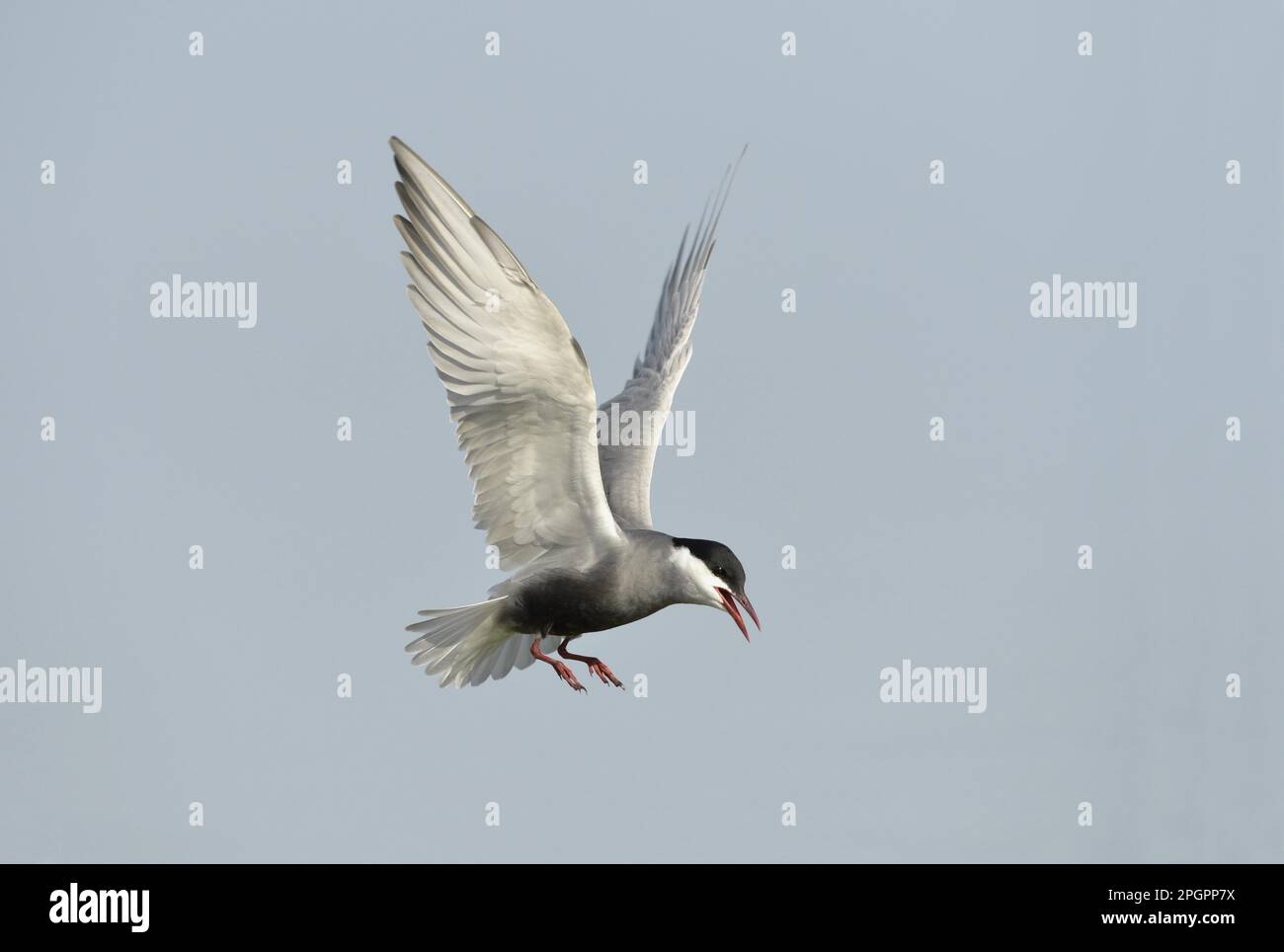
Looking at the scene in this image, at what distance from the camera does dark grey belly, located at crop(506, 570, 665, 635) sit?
1116cm

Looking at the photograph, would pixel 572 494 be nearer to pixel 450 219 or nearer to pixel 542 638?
pixel 542 638

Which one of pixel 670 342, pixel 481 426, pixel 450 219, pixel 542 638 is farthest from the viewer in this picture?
pixel 670 342

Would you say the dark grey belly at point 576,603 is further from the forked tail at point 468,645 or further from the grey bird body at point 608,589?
the forked tail at point 468,645

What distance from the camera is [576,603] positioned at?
441 inches

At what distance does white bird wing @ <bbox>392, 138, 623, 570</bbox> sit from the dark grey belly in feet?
0.74

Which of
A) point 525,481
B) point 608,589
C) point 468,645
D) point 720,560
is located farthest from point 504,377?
point 468,645

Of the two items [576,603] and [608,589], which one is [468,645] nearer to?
[576,603]

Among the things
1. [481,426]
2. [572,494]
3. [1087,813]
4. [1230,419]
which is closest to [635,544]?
[572,494]

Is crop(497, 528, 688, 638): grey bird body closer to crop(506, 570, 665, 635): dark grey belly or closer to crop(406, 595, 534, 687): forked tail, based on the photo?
crop(506, 570, 665, 635): dark grey belly

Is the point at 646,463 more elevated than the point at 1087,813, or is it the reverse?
the point at 646,463

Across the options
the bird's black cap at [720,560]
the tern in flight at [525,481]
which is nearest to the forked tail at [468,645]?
the tern in flight at [525,481]

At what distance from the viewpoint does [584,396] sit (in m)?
10.6

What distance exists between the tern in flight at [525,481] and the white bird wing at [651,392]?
0.02 meters

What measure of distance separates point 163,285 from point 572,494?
8034mm
